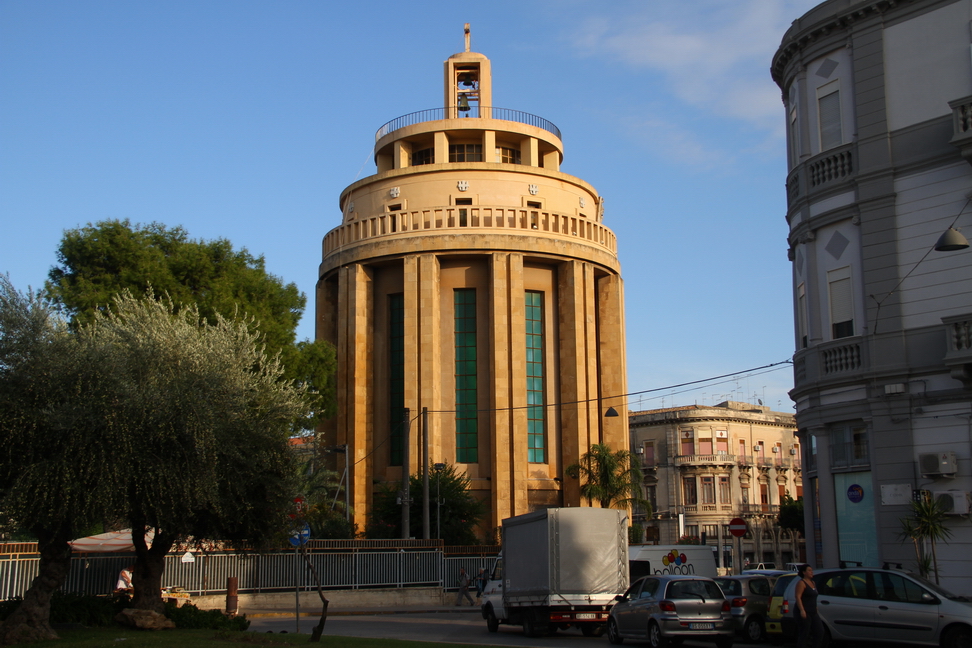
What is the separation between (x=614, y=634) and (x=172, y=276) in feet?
84.1

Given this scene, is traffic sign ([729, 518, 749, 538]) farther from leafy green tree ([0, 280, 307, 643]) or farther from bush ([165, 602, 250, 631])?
bush ([165, 602, 250, 631])

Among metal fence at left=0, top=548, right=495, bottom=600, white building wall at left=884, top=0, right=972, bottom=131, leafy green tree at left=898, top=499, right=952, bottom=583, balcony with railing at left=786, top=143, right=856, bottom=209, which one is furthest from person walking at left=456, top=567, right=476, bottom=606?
white building wall at left=884, top=0, right=972, bottom=131

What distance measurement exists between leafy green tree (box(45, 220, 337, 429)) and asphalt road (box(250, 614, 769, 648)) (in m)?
11.0

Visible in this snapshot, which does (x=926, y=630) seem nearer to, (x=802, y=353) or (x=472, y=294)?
(x=802, y=353)

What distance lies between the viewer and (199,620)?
19.2 m

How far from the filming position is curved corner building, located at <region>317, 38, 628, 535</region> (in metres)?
49.6

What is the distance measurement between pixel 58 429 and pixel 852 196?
16.4 meters

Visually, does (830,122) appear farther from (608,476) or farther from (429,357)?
(429,357)

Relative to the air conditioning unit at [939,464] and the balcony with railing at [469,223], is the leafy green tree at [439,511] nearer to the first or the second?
the balcony with railing at [469,223]

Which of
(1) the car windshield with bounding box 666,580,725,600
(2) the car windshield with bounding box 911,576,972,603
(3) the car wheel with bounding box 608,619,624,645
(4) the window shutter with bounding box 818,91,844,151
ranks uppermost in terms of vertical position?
(4) the window shutter with bounding box 818,91,844,151

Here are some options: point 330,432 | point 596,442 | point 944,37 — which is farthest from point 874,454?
point 330,432

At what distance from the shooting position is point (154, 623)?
18484 mm

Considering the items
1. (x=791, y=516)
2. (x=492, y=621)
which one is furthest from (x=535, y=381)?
(x=791, y=516)

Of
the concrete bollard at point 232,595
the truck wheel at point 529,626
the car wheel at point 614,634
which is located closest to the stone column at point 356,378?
the concrete bollard at point 232,595
